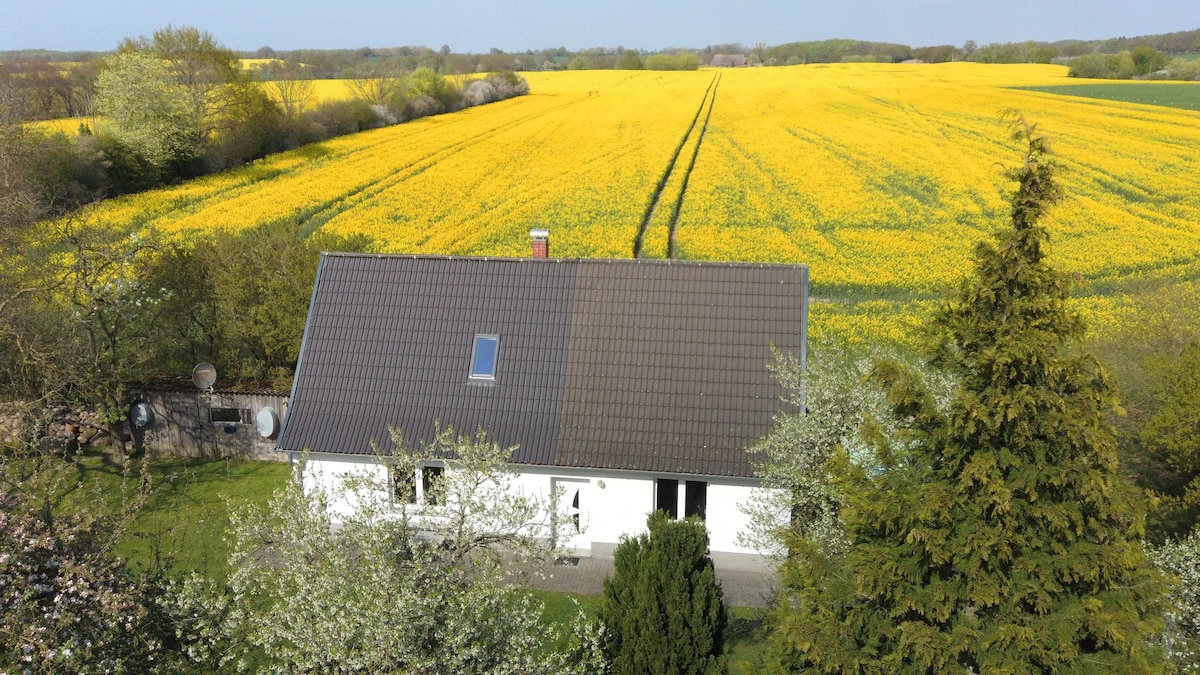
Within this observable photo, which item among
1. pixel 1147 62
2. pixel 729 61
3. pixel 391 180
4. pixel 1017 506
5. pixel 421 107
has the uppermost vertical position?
pixel 729 61

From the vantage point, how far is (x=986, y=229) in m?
39.5

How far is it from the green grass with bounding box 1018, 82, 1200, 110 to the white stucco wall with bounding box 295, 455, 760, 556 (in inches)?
2929

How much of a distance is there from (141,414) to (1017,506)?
2004 centimetres

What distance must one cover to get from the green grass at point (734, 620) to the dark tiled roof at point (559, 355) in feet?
8.24

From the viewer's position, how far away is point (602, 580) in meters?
15.0

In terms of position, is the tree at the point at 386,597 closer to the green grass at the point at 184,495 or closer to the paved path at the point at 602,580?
the paved path at the point at 602,580

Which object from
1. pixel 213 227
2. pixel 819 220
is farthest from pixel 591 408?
pixel 213 227

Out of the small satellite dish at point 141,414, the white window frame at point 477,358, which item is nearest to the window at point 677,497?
the white window frame at point 477,358

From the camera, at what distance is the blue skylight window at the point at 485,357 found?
54.7 feet

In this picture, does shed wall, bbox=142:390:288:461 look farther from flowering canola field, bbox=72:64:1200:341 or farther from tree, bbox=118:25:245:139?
tree, bbox=118:25:245:139

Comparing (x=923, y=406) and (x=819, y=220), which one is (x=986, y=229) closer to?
(x=819, y=220)

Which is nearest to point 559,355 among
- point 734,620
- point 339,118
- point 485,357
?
point 485,357

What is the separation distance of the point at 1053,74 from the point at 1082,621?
111239mm

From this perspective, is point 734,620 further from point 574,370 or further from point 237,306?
point 237,306
